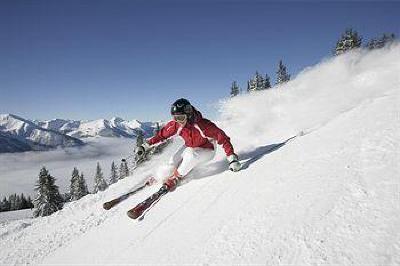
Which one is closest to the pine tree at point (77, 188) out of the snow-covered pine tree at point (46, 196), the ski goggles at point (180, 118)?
the snow-covered pine tree at point (46, 196)

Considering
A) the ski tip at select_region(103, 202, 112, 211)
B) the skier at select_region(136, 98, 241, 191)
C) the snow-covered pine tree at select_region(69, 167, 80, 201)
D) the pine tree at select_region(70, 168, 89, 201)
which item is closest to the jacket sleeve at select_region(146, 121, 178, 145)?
the skier at select_region(136, 98, 241, 191)

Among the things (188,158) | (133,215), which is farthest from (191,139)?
(133,215)

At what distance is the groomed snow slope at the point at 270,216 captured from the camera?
4.48m

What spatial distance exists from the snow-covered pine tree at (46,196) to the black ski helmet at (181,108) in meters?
45.5

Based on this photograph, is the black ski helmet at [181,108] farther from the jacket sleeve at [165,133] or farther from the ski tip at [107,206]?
the ski tip at [107,206]

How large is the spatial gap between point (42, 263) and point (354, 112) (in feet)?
32.9

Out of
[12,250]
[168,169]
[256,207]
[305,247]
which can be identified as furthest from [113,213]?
[305,247]

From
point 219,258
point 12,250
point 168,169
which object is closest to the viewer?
point 219,258

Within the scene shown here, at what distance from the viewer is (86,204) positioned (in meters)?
11.5

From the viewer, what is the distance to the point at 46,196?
4838 cm

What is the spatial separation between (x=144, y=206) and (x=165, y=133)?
10.7 ft

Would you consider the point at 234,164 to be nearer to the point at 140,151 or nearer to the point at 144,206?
the point at 144,206

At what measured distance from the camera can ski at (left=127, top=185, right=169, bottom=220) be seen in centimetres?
796

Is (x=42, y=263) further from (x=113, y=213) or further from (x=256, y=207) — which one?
(x=256, y=207)
